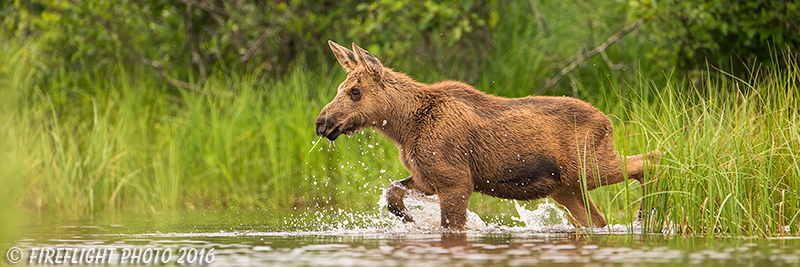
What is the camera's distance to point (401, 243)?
643 cm

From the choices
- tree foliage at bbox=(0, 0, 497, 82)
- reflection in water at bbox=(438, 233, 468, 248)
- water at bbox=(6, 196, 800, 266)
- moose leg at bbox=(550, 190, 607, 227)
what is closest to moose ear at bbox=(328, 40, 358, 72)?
water at bbox=(6, 196, 800, 266)

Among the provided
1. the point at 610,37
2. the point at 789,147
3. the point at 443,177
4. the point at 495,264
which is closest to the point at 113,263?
the point at 495,264

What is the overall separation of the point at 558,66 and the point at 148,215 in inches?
262

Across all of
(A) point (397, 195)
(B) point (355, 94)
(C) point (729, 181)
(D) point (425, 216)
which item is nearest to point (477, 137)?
(A) point (397, 195)

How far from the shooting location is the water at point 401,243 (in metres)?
5.28

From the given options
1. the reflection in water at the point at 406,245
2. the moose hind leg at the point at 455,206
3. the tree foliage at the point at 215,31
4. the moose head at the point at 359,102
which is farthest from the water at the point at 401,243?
the tree foliage at the point at 215,31

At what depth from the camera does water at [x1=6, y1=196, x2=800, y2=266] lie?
5.28 metres

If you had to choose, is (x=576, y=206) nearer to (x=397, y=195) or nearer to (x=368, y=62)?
(x=397, y=195)

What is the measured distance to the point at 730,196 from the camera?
6.61 metres

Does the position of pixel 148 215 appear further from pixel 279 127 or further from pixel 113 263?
pixel 113 263

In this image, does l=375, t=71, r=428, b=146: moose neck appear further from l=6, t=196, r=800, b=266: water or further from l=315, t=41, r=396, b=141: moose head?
l=6, t=196, r=800, b=266: water

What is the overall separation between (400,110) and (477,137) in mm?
665

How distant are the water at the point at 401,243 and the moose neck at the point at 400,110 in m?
0.69

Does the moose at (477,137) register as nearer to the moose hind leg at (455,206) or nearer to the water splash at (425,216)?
the moose hind leg at (455,206)
